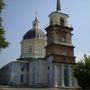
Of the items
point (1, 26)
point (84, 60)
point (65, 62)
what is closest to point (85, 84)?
point (84, 60)

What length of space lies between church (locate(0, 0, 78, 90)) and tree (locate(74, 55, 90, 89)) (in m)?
13.4

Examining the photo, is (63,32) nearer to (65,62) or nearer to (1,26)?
(65,62)

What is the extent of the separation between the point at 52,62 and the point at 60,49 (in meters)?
4.59

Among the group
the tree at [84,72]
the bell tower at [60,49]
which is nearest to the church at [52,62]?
the bell tower at [60,49]

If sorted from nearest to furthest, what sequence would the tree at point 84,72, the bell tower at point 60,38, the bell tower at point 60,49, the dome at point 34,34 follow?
the tree at point 84,72 < the bell tower at point 60,49 < the bell tower at point 60,38 < the dome at point 34,34

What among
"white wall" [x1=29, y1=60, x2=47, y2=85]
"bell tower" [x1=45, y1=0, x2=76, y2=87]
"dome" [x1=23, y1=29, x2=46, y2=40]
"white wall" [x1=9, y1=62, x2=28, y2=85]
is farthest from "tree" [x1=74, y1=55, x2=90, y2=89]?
"dome" [x1=23, y1=29, x2=46, y2=40]

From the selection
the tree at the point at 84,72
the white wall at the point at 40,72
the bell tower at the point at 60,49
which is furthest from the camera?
Result: the white wall at the point at 40,72

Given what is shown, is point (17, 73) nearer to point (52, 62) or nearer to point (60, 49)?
point (52, 62)

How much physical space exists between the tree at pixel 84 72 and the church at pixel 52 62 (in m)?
13.4

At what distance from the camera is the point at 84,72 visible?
3444 centimetres

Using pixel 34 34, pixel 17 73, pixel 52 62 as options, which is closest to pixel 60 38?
pixel 52 62

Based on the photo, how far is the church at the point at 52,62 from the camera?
164 feet

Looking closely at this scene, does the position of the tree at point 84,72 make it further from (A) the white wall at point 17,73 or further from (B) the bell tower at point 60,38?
(A) the white wall at point 17,73

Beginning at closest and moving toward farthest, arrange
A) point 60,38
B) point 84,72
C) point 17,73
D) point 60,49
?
point 84,72, point 60,49, point 60,38, point 17,73
